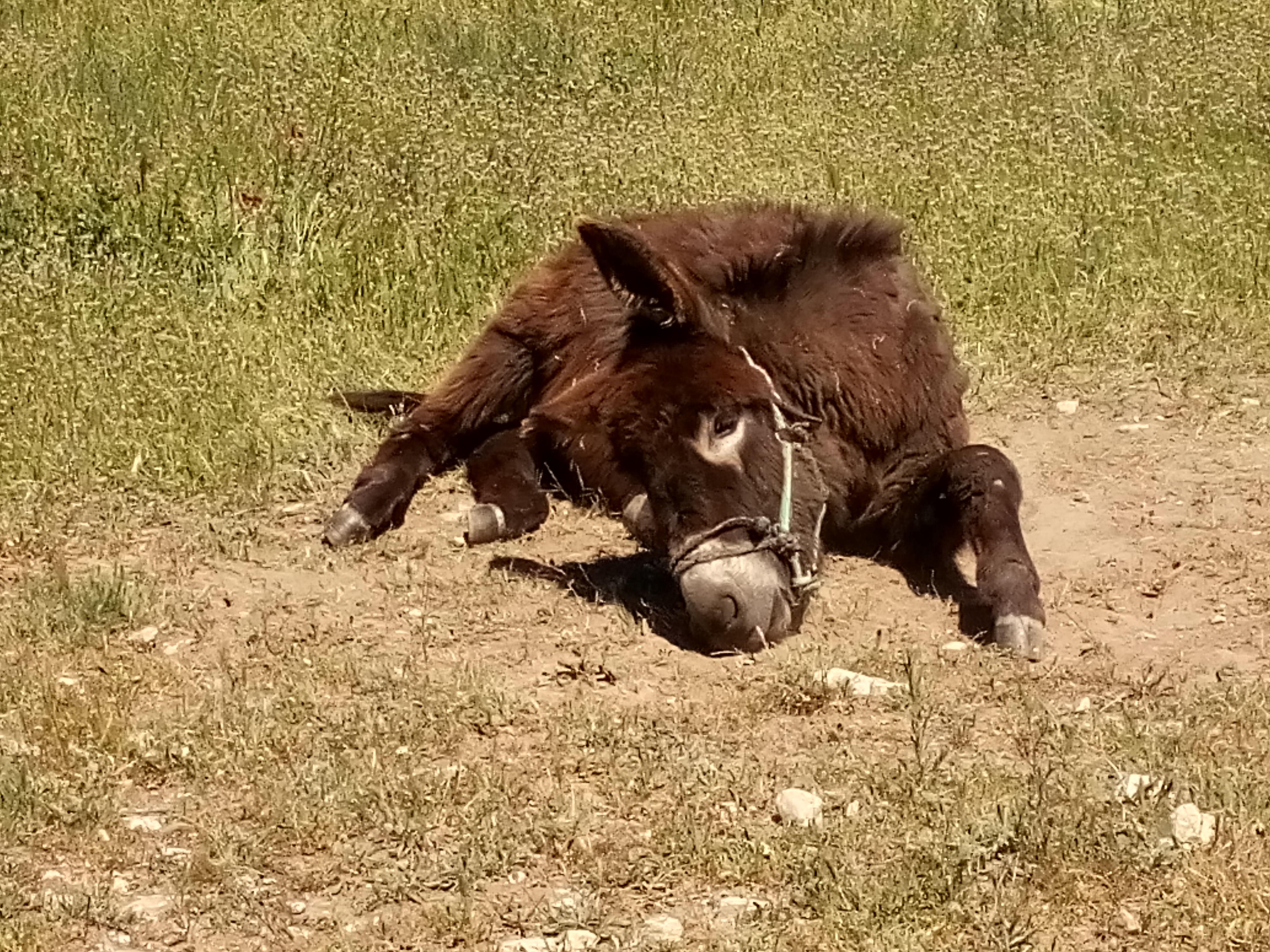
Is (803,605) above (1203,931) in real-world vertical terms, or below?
below

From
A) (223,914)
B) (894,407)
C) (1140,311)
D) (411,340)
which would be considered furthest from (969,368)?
(223,914)

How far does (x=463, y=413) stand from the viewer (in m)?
6.50

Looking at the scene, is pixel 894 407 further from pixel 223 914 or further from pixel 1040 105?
pixel 1040 105

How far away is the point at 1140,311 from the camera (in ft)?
24.7

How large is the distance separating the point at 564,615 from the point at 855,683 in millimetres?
933

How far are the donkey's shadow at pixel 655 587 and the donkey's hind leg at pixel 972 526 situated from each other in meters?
0.02

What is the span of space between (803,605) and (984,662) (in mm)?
538

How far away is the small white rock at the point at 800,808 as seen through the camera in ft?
13.4

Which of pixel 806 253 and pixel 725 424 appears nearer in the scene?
pixel 725 424

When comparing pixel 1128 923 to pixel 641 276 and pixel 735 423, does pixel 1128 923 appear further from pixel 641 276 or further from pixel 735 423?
pixel 641 276

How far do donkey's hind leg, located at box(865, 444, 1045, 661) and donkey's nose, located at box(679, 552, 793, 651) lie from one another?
0.61 m

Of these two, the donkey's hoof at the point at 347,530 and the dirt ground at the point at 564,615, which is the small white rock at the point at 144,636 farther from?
the donkey's hoof at the point at 347,530

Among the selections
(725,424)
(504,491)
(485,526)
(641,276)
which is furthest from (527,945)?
(504,491)

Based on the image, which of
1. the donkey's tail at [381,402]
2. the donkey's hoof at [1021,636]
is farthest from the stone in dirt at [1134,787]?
the donkey's tail at [381,402]
